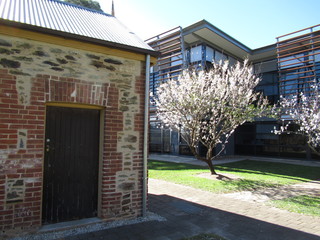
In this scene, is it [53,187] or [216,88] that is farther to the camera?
[216,88]

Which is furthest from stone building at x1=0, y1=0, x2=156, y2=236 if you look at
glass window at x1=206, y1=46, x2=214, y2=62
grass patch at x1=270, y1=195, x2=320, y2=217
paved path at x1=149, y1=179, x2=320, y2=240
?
glass window at x1=206, y1=46, x2=214, y2=62

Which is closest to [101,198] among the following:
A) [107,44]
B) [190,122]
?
[107,44]

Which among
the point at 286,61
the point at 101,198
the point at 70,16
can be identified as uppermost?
the point at 286,61

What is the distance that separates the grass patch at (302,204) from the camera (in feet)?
19.0

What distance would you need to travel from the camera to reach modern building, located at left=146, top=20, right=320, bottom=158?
15.8 metres

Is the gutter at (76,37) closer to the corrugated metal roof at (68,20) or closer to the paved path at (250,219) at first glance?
the corrugated metal roof at (68,20)

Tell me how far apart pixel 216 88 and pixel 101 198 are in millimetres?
6826

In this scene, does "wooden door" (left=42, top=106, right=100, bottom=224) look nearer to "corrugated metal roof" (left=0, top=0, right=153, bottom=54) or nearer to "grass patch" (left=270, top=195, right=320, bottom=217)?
"corrugated metal roof" (left=0, top=0, right=153, bottom=54)

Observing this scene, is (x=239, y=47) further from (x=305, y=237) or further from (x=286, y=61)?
(x=305, y=237)

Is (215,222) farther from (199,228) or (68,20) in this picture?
(68,20)

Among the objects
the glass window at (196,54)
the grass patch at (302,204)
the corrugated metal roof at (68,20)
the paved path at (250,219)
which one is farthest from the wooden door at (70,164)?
the glass window at (196,54)

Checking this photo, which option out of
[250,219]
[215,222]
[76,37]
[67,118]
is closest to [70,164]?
[67,118]

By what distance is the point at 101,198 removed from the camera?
487cm

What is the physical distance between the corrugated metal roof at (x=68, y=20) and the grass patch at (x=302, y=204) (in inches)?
191
